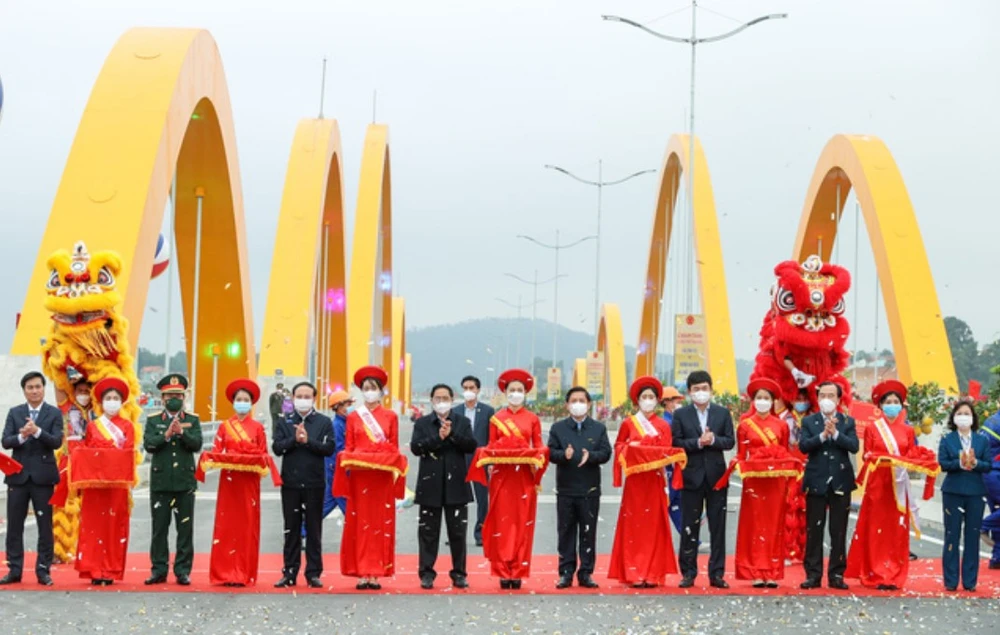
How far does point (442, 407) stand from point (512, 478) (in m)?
0.73

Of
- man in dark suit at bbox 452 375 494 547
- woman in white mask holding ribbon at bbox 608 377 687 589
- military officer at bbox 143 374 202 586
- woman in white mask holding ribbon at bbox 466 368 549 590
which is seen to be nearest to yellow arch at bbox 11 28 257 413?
man in dark suit at bbox 452 375 494 547

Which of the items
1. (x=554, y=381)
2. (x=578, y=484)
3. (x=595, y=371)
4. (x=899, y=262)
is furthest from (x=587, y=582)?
(x=554, y=381)

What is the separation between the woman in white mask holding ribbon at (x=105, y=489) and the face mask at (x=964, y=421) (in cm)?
606

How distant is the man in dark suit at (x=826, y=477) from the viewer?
10000 mm

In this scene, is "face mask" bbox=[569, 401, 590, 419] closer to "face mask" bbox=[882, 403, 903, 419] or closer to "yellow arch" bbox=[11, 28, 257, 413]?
"face mask" bbox=[882, 403, 903, 419]

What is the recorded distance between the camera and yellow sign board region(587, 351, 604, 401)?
1877 inches

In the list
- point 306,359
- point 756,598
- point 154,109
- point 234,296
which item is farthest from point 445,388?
point 306,359

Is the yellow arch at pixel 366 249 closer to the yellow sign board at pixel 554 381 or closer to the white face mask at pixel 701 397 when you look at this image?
the yellow sign board at pixel 554 381

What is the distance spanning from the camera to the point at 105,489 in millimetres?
9883

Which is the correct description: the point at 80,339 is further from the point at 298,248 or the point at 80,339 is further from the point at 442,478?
the point at 298,248

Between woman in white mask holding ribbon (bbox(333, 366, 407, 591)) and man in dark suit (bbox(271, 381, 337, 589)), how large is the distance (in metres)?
0.17

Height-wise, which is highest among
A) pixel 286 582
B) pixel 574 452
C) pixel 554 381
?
pixel 554 381

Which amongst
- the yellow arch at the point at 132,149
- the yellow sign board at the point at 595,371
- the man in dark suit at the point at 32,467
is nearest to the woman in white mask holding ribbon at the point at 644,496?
the man in dark suit at the point at 32,467

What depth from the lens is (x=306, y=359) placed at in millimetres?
29625
